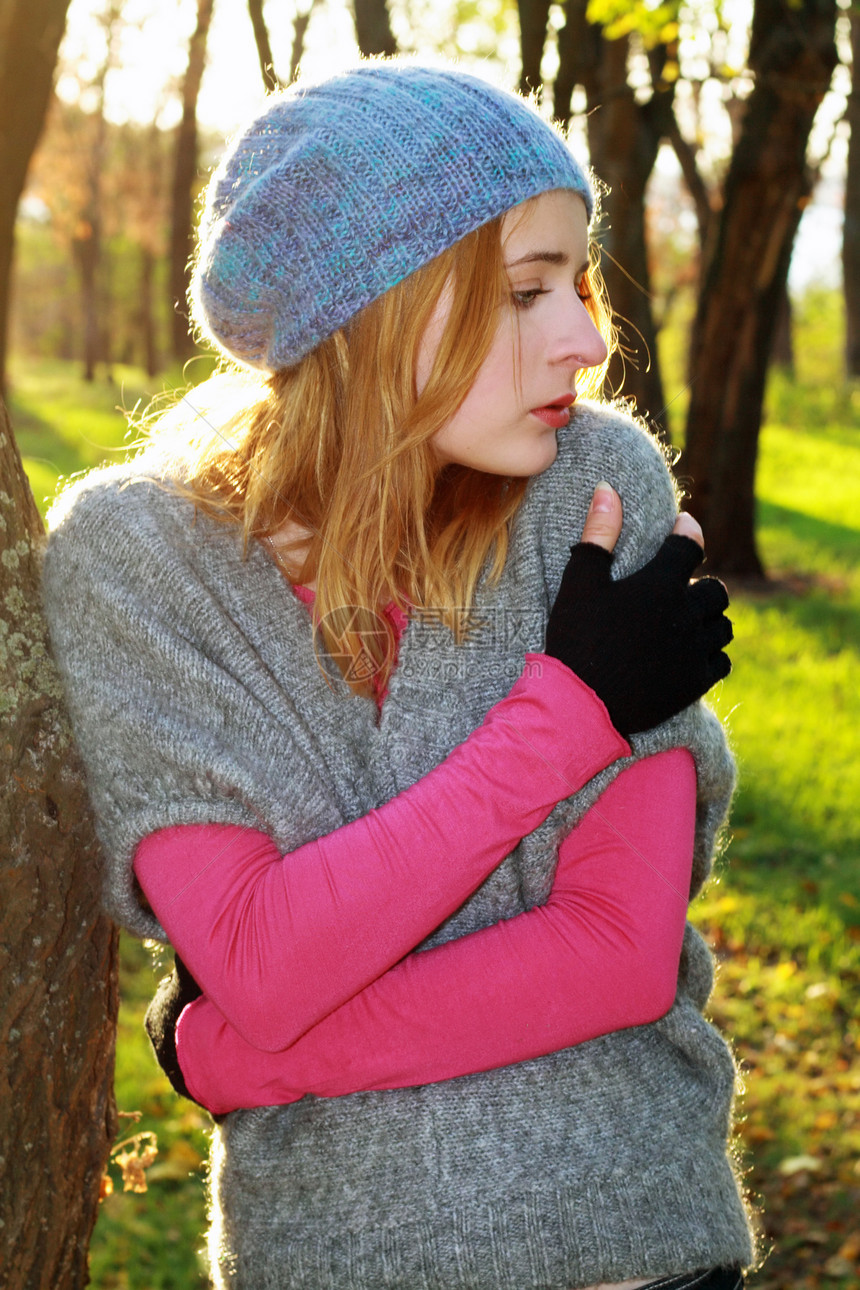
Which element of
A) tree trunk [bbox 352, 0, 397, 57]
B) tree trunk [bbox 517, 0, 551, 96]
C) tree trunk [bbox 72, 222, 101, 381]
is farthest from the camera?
tree trunk [bbox 72, 222, 101, 381]

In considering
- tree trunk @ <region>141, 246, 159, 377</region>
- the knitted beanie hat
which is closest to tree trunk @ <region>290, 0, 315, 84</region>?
the knitted beanie hat

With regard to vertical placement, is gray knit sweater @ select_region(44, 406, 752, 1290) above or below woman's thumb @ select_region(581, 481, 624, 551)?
below

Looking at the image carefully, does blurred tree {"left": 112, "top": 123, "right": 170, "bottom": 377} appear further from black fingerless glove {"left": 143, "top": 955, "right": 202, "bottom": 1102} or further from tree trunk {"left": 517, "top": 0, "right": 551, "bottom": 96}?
black fingerless glove {"left": 143, "top": 955, "right": 202, "bottom": 1102}

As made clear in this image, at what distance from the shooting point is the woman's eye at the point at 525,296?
1781 millimetres

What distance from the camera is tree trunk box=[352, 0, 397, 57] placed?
16.3 ft

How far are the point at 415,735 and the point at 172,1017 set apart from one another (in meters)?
0.57

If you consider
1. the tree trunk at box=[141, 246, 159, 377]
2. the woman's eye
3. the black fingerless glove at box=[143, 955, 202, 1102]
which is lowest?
the tree trunk at box=[141, 246, 159, 377]

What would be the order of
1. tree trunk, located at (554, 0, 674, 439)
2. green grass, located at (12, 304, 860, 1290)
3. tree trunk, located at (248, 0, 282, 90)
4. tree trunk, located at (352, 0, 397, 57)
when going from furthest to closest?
tree trunk, located at (554, 0, 674, 439) < tree trunk, located at (248, 0, 282, 90) < tree trunk, located at (352, 0, 397, 57) < green grass, located at (12, 304, 860, 1290)

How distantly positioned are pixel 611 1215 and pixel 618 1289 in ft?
0.35

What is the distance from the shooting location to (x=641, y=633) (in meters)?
1.62

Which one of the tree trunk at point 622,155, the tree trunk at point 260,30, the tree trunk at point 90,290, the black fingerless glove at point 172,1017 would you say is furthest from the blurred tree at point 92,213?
the black fingerless glove at point 172,1017

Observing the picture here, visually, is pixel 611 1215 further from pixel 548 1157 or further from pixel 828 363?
pixel 828 363

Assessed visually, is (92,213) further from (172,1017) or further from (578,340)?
(172,1017)

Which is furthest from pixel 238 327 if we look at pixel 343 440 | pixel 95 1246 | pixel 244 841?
pixel 95 1246
